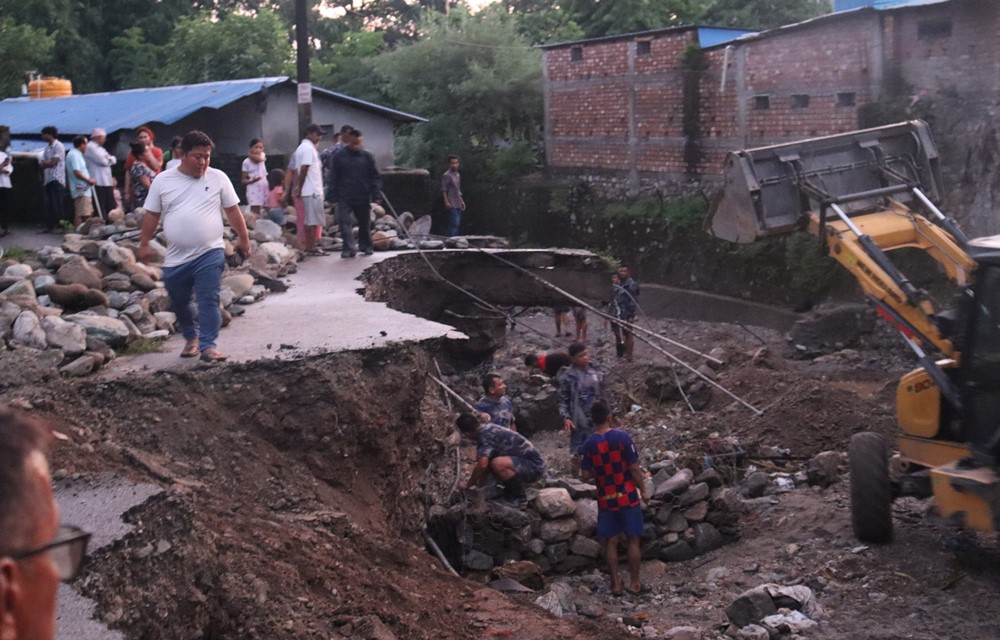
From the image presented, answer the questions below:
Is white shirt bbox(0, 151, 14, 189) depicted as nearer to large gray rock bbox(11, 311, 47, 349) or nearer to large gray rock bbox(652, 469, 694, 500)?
large gray rock bbox(11, 311, 47, 349)

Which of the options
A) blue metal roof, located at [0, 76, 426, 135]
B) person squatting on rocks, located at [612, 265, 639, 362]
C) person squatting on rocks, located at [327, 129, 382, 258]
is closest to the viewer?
person squatting on rocks, located at [327, 129, 382, 258]

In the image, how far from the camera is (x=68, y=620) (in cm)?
421

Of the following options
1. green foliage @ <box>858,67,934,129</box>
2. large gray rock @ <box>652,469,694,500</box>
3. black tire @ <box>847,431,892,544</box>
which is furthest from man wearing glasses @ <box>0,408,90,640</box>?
green foliage @ <box>858,67,934,129</box>

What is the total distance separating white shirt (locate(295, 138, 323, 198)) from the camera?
40.8ft

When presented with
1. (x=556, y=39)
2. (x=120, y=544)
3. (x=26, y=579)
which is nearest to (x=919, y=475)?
(x=120, y=544)

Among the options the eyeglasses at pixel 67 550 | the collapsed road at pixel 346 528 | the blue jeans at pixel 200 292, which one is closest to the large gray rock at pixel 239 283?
the collapsed road at pixel 346 528

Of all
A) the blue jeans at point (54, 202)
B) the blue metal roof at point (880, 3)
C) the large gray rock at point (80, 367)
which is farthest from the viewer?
the blue metal roof at point (880, 3)

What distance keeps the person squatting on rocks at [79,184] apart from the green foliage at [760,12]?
18.1 meters

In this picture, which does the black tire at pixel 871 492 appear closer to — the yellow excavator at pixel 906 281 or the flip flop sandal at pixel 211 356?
the yellow excavator at pixel 906 281

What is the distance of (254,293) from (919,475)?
237 inches

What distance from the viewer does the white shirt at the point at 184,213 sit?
7199mm

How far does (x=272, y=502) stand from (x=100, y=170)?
936 centimetres

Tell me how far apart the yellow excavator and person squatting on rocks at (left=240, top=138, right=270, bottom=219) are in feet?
22.0

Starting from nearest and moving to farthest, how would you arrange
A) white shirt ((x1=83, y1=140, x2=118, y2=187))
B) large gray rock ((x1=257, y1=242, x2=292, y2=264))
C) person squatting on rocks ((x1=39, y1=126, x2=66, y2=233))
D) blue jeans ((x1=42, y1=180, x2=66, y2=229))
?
1. large gray rock ((x1=257, y1=242, x2=292, y2=264))
2. white shirt ((x1=83, y1=140, x2=118, y2=187))
3. person squatting on rocks ((x1=39, y1=126, x2=66, y2=233))
4. blue jeans ((x1=42, y1=180, x2=66, y2=229))
